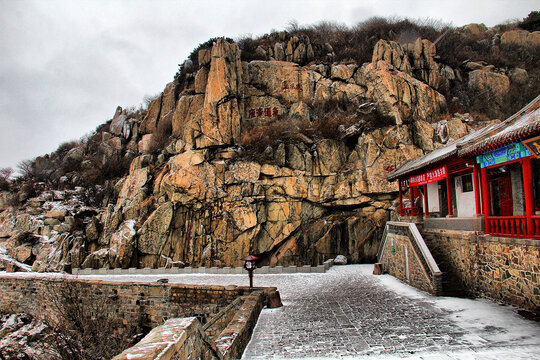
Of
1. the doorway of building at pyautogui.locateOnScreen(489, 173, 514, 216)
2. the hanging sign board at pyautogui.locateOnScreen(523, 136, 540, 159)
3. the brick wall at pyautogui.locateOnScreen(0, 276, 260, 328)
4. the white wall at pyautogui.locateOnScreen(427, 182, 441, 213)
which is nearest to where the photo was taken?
the hanging sign board at pyautogui.locateOnScreen(523, 136, 540, 159)

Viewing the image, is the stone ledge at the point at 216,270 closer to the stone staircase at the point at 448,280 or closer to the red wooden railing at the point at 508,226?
the stone staircase at the point at 448,280

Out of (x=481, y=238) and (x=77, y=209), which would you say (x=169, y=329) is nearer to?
(x=481, y=238)

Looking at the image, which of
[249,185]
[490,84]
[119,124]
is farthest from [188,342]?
[119,124]

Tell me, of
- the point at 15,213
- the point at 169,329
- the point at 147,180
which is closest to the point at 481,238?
the point at 169,329

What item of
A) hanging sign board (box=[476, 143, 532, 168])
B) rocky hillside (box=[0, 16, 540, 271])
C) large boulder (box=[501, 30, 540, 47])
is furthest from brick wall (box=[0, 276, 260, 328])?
large boulder (box=[501, 30, 540, 47])

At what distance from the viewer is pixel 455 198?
40.5 feet

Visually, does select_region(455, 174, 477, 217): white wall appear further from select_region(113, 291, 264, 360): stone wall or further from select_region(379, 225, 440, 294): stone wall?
select_region(113, 291, 264, 360): stone wall

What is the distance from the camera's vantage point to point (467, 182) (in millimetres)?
11523

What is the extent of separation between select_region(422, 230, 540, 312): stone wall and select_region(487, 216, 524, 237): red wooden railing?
0.70 ft

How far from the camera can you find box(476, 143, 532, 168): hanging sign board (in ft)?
24.2

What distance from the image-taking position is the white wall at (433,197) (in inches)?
556

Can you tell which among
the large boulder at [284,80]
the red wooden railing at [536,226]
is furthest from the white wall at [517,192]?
the large boulder at [284,80]

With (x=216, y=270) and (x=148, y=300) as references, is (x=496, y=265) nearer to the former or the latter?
(x=148, y=300)

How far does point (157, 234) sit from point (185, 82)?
576 inches
